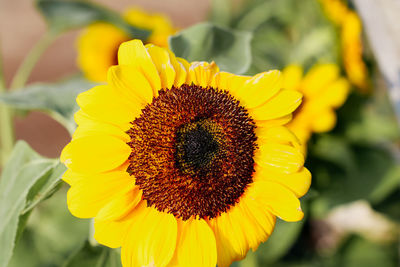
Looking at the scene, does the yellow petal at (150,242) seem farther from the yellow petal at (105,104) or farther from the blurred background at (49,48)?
the blurred background at (49,48)

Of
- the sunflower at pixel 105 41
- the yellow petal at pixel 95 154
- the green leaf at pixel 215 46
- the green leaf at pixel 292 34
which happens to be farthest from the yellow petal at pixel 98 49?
the yellow petal at pixel 95 154

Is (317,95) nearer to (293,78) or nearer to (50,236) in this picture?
(293,78)

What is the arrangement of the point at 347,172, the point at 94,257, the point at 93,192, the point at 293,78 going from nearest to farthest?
the point at 93,192, the point at 94,257, the point at 293,78, the point at 347,172

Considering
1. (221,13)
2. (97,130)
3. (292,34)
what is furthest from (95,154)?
(221,13)

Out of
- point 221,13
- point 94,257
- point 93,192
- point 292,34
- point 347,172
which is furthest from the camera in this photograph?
point 221,13

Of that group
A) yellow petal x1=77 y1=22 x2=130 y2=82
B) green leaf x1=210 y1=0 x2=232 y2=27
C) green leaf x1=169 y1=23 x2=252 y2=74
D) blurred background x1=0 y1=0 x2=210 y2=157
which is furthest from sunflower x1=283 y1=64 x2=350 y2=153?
blurred background x1=0 y1=0 x2=210 y2=157

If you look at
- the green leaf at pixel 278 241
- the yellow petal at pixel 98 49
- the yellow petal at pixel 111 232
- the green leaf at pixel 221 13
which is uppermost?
the yellow petal at pixel 111 232

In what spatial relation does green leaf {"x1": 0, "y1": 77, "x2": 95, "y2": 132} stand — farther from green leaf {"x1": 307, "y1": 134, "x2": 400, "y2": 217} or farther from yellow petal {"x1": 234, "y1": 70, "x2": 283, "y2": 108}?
green leaf {"x1": 307, "y1": 134, "x2": 400, "y2": 217}

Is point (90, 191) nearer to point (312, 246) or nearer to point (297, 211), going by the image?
point (297, 211)
